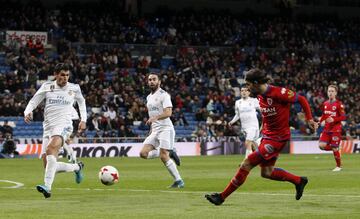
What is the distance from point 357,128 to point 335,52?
9.81 m

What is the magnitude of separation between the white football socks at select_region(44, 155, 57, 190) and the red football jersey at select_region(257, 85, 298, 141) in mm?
3943

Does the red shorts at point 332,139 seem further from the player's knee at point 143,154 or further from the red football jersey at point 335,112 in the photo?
the player's knee at point 143,154

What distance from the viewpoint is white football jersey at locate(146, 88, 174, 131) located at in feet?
60.4

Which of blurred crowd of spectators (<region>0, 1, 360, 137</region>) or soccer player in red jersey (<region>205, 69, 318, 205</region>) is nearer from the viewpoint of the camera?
soccer player in red jersey (<region>205, 69, 318, 205</region>)

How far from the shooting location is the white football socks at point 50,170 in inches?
601

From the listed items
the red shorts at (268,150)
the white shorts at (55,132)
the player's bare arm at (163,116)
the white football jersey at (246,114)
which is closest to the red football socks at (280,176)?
the red shorts at (268,150)

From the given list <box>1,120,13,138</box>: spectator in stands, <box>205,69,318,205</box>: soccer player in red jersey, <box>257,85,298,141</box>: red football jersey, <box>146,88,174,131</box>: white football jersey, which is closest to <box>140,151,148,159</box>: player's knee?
<box>146,88,174,131</box>: white football jersey

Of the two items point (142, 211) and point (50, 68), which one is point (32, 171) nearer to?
point (142, 211)

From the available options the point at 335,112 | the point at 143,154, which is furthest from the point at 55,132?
the point at 335,112

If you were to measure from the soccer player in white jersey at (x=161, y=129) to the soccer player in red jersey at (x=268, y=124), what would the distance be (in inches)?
180

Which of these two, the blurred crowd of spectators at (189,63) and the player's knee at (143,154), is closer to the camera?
the player's knee at (143,154)

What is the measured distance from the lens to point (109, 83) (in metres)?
46.6

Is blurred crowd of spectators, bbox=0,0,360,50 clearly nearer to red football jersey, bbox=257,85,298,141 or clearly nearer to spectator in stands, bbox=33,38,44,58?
spectator in stands, bbox=33,38,44,58

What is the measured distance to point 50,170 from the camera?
15297 mm
